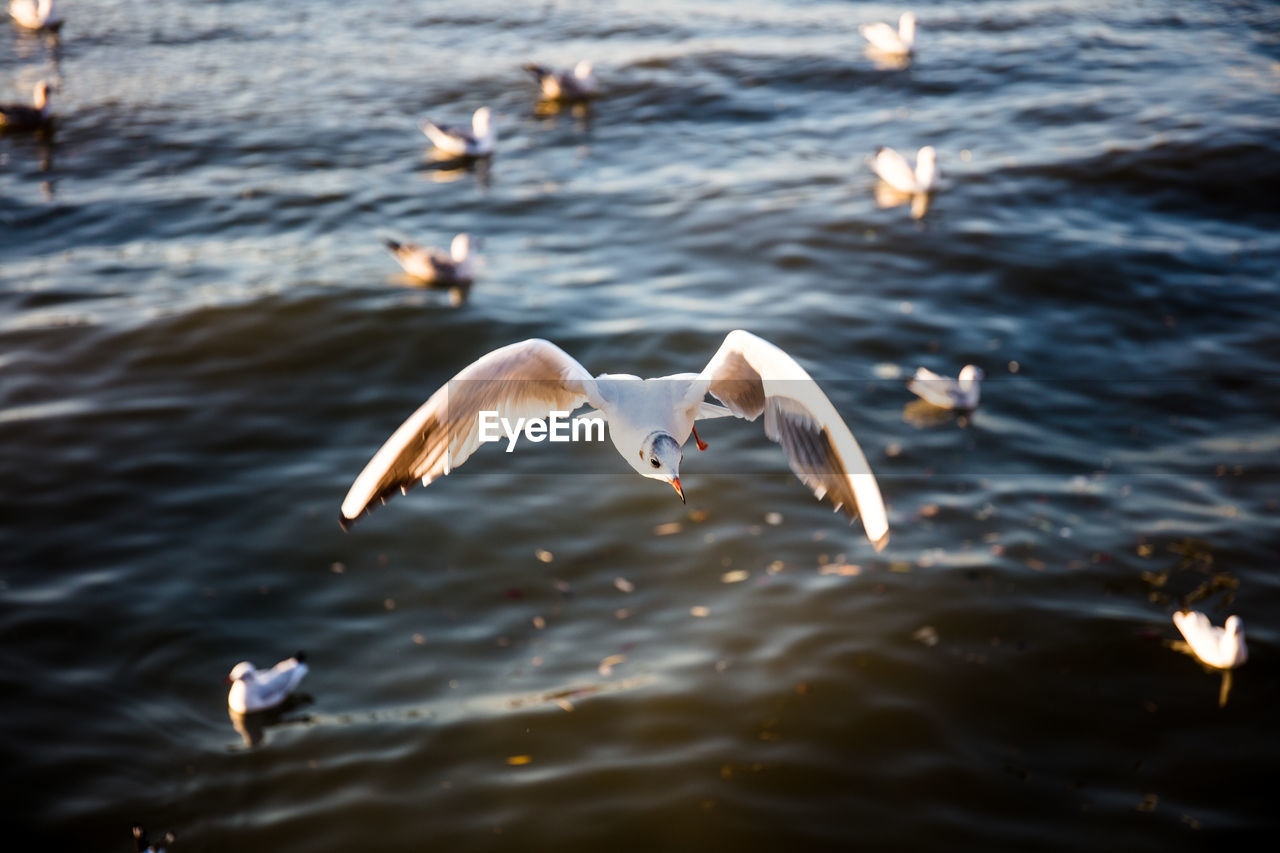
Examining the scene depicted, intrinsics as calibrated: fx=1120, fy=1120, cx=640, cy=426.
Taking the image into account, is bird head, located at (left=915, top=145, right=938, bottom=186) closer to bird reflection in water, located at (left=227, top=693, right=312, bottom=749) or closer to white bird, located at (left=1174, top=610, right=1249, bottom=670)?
white bird, located at (left=1174, top=610, right=1249, bottom=670)

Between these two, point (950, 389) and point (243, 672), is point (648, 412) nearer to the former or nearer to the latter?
point (243, 672)

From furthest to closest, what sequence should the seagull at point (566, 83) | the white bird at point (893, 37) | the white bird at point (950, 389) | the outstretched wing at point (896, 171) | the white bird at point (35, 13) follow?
the white bird at point (35, 13), the white bird at point (893, 37), the seagull at point (566, 83), the outstretched wing at point (896, 171), the white bird at point (950, 389)

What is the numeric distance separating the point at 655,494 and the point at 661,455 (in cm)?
803

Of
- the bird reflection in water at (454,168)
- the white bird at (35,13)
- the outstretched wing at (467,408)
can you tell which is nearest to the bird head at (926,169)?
the bird reflection in water at (454,168)

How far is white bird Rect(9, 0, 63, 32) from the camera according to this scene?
89.8 feet

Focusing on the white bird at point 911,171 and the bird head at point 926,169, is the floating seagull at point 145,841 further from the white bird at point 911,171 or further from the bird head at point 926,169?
the bird head at point 926,169

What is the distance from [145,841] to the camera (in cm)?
894

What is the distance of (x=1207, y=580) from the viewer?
11.4 meters

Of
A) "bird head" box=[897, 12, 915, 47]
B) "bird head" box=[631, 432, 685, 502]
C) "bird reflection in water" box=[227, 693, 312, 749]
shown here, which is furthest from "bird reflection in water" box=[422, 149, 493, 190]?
"bird head" box=[631, 432, 685, 502]

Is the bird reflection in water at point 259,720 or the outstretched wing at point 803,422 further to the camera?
the bird reflection in water at point 259,720

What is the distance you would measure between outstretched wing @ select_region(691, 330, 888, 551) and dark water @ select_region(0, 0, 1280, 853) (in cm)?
505

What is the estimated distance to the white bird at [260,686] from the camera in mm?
10266

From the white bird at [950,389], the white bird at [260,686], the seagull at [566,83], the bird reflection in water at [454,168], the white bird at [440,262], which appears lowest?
the white bird at [260,686]

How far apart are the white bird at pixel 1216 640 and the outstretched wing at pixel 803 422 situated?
669cm
